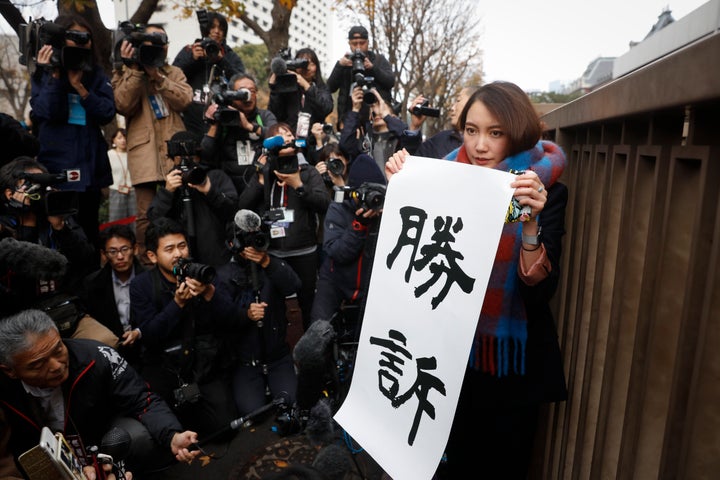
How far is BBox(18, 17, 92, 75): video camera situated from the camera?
10.9 ft

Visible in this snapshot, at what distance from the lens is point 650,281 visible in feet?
3.27

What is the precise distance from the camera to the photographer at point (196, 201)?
11.6 ft

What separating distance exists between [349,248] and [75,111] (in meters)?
2.56

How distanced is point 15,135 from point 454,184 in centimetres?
368

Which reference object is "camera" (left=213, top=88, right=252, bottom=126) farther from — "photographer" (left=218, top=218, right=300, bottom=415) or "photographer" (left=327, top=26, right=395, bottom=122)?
"photographer" (left=327, top=26, right=395, bottom=122)

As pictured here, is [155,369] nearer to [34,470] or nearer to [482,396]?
[34,470]

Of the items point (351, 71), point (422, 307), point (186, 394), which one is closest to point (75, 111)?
point (186, 394)

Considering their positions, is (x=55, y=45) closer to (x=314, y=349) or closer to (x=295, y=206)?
(x=295, y=206)

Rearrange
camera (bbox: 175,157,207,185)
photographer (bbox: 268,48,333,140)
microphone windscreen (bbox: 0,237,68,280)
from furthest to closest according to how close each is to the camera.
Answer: photographer (bbox: 268,48,333,140) < camera (bbox: 175,157,207,185) < microphone windscreen (bbox: 0,237,68,280)

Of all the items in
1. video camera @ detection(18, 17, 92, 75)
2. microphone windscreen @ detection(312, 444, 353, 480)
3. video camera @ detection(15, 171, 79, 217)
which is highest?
video camera @ detection(18, 17, 92, 75)

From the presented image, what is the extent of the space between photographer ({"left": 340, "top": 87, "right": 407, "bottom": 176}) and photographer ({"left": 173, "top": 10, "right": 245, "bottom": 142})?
1.34 metres

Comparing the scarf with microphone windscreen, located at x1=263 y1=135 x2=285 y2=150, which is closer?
the scarf

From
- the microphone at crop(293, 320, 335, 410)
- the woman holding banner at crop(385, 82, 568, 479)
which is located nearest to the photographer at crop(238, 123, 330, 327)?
the microphone at crop(293, 320, 335, 410)

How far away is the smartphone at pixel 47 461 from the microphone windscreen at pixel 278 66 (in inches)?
156
